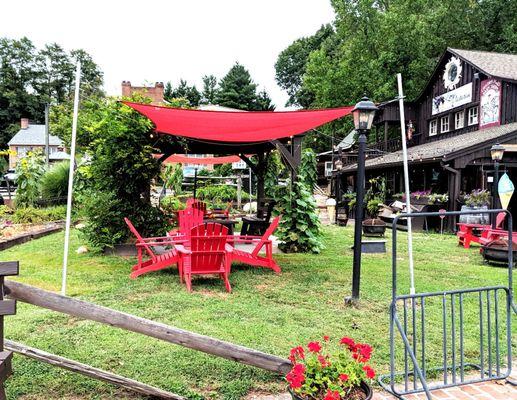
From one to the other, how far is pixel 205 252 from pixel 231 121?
2.09 m

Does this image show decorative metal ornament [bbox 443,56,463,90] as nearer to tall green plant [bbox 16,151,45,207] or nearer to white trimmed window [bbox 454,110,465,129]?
white trimmed window [bbox 454,110,465,129]

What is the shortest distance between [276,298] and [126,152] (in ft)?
15.1

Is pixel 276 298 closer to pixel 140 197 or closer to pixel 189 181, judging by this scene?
pixel 140 197

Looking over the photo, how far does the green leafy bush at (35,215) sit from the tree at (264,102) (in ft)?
101

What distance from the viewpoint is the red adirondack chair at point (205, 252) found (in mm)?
5438

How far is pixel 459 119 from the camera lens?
18.3 m

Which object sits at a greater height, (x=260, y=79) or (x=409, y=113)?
(x=260, y=79)

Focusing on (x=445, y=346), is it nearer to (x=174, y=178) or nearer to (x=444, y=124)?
(x=174, y=178)

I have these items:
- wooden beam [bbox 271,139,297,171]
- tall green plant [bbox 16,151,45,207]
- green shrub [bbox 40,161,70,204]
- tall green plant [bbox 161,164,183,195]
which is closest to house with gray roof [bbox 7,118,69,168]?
tall green plant [bbox 161,164,183,195]

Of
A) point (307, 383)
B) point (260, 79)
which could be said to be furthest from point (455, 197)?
point (260, 79)

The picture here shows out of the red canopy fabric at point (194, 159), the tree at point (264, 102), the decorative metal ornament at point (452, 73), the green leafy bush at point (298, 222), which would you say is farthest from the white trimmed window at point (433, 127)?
the tree at point (264, 102)

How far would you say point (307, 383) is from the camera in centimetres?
231

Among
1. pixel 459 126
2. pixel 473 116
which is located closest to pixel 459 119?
pixel 459 126

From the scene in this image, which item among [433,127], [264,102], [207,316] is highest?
[264,102]
